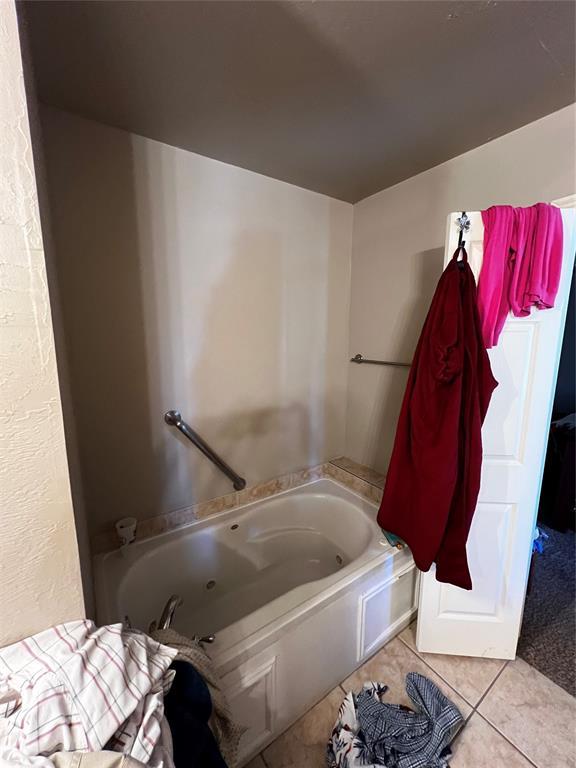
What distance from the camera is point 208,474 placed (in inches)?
64.8

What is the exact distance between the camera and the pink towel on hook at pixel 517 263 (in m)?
1.00

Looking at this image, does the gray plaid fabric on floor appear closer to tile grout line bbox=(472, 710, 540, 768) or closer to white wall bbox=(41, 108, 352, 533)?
tile grout line bbox=(472, 710, 540, 768)

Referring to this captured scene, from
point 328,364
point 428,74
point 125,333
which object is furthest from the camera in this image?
point 328,364

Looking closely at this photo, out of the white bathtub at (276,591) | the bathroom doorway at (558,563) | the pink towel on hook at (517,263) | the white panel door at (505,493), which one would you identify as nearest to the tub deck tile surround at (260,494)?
the white bathtub at (276,591)

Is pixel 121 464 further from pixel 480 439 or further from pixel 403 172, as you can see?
pixel 403 172

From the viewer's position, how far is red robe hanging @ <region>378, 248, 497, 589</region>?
1057 mm

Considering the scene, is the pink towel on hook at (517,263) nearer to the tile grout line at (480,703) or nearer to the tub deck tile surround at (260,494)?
the tub deck tile surround at (260,494)

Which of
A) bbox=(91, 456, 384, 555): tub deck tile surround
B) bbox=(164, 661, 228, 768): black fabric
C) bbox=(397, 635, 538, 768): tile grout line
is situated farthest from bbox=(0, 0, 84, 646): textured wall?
bbox=(397, 635, 538, 768): tile grout line

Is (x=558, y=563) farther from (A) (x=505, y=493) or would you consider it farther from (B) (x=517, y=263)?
(B) (x=517, y=263)

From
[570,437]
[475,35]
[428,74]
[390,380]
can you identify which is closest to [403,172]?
[428,74]

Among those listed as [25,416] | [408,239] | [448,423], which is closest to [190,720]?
[25,416]

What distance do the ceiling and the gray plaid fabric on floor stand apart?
218 cm

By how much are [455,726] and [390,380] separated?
1.46m

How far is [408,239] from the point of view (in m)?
1.69
